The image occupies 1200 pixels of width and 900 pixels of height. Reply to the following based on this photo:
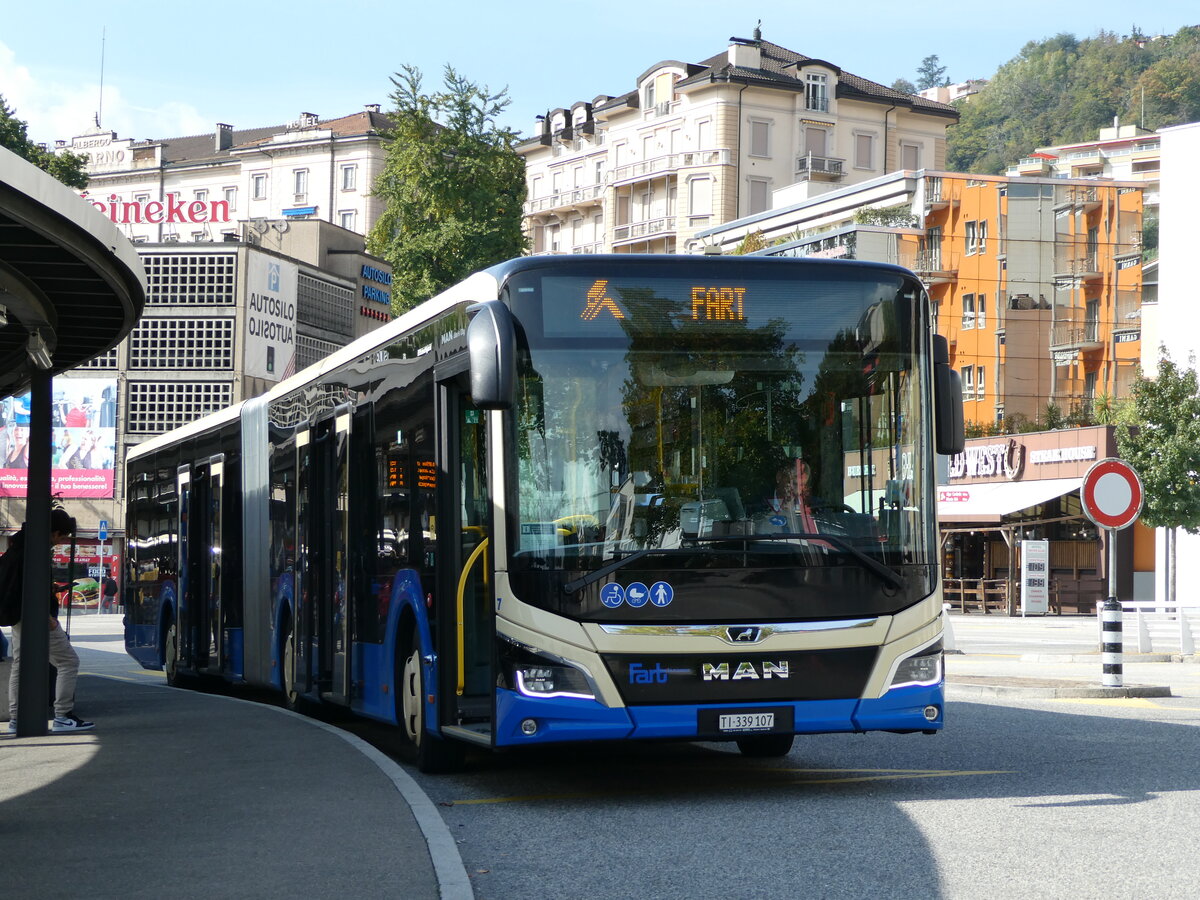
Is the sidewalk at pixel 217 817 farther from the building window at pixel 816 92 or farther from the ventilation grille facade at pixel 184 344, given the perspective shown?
the building window at pixel 816 92

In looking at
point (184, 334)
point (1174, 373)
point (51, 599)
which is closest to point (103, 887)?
point (51, 599)

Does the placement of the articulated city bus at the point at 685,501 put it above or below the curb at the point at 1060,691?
above

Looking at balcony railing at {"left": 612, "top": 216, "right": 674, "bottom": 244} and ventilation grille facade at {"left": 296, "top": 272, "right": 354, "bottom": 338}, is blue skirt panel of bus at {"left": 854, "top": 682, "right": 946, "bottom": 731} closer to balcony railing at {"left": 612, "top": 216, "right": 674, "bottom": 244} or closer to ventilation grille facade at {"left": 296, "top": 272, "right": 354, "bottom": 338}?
ventilation grille facade at {"left": 296, "top": 272, "right": 354, "bottom": 338}

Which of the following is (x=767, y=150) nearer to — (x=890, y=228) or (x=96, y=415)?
(x=890, y=228)

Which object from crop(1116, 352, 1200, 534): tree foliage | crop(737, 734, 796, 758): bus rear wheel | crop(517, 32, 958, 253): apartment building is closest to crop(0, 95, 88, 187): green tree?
crop(517, 32, 958, 253): apartment building

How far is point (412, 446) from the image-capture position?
11.2m

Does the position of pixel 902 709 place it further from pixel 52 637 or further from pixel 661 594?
pixel 52 637

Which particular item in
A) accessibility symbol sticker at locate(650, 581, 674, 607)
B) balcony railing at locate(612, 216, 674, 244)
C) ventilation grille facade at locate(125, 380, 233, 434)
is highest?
balcony railing at locate(612, 216, 674, 244)

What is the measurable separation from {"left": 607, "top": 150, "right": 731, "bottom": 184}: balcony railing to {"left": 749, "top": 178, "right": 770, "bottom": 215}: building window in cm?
197

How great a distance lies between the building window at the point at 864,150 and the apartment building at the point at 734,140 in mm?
77

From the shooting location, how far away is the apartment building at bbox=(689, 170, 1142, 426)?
6812 cm

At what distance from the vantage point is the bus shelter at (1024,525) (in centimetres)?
4962

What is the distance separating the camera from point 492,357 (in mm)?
9102

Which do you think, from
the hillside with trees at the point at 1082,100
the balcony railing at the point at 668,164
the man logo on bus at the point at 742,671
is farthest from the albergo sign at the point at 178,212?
A: the hillside with trees at the point at 1082,100
